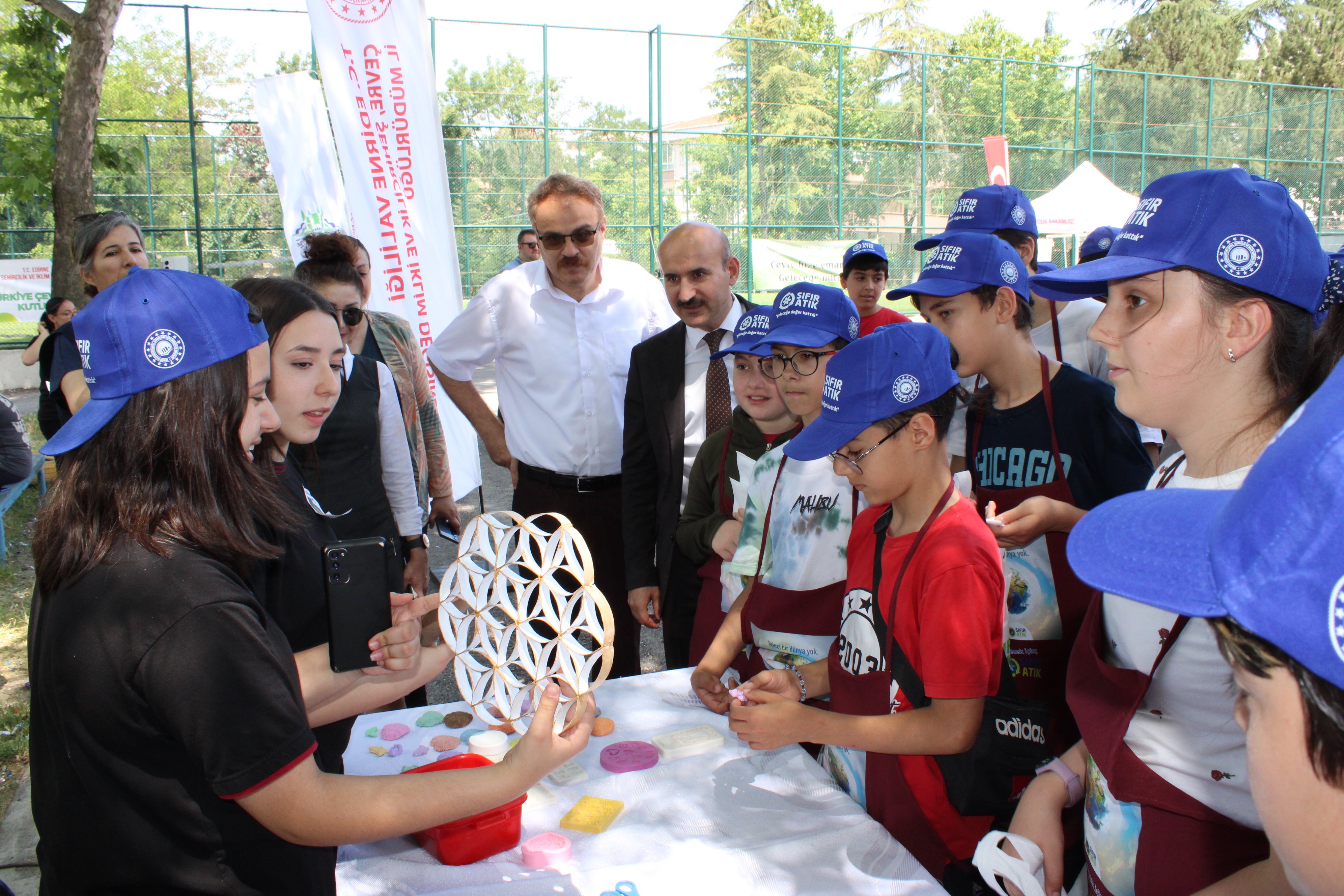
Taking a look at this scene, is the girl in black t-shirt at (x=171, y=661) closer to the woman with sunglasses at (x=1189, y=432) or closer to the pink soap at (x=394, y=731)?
the pink soap at (x=394, y=731)

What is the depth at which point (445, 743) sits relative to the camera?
6.21ft

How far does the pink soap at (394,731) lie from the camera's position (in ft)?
6.37

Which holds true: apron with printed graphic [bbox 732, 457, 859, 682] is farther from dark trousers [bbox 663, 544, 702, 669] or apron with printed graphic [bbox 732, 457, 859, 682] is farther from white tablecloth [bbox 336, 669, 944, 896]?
dark trousers [bbox 663, 544, 702, 669]

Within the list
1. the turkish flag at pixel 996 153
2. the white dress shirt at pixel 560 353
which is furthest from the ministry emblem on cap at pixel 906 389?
the turkish flag at pixel 996 153

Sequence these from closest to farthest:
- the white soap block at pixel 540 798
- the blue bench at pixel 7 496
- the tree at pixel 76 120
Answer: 1. the white soap block at pixel 540 798
2. the blue bench at pixel 7 496
3. the tree at pixel 76 120

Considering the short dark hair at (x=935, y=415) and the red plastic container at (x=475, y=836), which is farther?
the short dark hair at (x=935, y=415)

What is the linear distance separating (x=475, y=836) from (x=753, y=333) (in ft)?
5.16

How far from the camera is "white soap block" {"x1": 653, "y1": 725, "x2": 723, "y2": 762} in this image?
181 centimetres

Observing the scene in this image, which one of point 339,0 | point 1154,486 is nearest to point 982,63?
point 339,0

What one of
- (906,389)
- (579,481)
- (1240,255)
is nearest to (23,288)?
(579,481)

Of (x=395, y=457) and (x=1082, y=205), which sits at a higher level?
(x=1082, y=205)

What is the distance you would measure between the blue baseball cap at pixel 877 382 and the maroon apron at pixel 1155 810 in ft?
2.03

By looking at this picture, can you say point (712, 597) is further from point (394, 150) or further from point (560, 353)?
point (394, 150)

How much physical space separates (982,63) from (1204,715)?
16.9m
